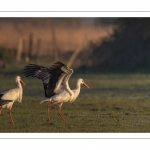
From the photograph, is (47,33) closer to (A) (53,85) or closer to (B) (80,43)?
(B) (80,43)

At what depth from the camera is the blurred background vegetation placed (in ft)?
61.1

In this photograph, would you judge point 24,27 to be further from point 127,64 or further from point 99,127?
point 99,127

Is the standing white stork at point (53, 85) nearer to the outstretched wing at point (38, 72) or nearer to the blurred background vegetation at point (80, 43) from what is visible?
the outstretched wing at point (38, 72)

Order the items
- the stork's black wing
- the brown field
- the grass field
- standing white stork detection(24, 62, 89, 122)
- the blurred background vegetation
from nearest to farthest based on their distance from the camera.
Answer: the grass field < the stork's black wing < standing white stork detection(24, 62, 89, 122) < the brown field < the blurred background vegetation

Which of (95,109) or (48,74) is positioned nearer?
(48,74)

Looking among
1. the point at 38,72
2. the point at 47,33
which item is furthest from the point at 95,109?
the point at 47,33

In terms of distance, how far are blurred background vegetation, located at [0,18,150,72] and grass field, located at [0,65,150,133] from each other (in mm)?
1293

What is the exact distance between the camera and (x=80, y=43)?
19859 mm

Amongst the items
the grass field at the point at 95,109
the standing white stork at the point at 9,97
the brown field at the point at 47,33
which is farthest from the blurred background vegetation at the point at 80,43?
the standing white stork at the point at 9,97

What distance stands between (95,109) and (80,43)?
7635 mm

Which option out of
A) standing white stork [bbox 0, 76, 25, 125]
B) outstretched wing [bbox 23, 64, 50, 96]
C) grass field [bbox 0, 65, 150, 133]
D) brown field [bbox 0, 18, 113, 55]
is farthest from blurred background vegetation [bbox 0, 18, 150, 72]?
standing white stork [bbox 0, 76, 25, 125]

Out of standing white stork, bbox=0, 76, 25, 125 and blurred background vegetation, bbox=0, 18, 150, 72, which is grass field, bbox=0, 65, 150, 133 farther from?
blurred background vegetation, bbox=0, 18, 150, 72

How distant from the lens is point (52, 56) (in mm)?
19797
